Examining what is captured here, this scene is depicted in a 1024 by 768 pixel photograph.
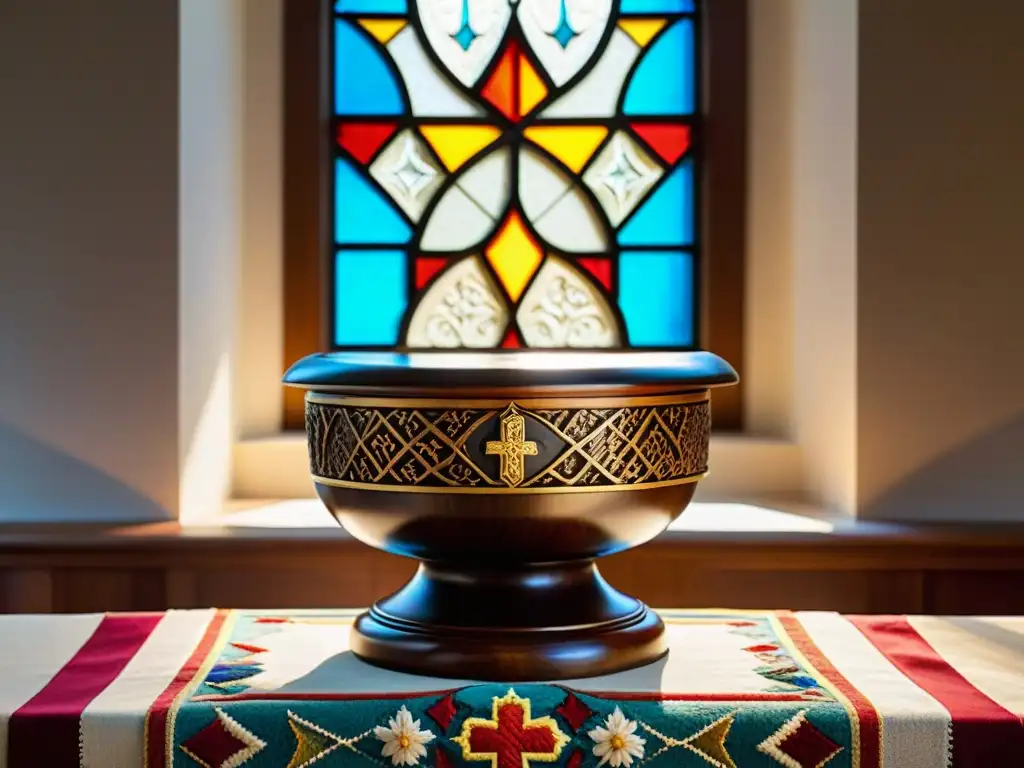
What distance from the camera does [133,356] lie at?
243cm

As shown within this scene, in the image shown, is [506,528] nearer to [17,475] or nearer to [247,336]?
[17,475]

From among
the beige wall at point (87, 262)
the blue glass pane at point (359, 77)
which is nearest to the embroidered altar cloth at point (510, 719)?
the beige wall at point (87, 262)

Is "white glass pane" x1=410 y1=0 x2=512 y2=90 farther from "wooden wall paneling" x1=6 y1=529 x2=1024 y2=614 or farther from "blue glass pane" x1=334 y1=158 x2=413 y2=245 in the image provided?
"wooden wall paneling" x1=6 y1=529 x2=1024 y2=614

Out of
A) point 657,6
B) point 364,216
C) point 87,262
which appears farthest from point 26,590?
point 657,6

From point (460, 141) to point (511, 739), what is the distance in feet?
6.47

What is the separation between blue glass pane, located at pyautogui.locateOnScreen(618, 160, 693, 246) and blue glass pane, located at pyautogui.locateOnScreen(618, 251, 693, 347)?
3 centimetres

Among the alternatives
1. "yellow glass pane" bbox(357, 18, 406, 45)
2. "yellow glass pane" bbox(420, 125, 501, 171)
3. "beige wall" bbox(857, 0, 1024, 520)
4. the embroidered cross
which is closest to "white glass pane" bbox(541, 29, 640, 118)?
Answer: "yellow glass pane" bbox(420, 125, 501, 171)

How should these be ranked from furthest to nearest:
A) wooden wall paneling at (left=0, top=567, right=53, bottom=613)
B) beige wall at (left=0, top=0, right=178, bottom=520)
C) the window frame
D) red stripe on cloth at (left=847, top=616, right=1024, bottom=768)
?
1. the window frame
2. beige wall at (left=0, top=0, right=178, bottom=520)
3. wooden wall paneling at (left=0, top=567, right=53, bottom=613)
4. red stripe on cloth at (left=847, top=616, right=1024, bottom=768)

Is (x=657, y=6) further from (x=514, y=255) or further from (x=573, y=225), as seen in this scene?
(x=514, y=255)

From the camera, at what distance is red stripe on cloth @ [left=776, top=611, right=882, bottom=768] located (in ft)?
3.95

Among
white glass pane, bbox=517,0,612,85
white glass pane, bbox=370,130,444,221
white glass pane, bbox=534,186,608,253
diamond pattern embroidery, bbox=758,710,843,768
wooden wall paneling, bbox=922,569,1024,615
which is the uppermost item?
white glass pane, bbox=517,0,612,85

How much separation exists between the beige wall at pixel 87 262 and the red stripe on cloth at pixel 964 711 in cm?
144

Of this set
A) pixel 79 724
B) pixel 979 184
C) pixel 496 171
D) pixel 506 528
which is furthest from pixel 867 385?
pixel 79 724

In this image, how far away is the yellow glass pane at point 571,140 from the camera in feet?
9.78
